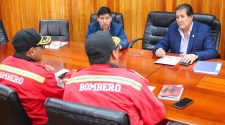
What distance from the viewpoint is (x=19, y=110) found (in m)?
1.85

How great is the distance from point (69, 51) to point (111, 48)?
173 cm

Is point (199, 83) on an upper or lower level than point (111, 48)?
lower

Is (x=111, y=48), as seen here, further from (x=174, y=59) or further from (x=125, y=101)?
(x=174, y=59)

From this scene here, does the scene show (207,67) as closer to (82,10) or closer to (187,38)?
(187,38)

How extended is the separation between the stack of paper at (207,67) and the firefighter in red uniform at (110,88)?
35.5 inches

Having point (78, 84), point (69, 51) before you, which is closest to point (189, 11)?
point (69, 51)

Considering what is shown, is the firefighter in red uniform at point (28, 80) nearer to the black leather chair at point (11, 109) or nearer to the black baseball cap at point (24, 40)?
the black baseball cap at point (24, 40)

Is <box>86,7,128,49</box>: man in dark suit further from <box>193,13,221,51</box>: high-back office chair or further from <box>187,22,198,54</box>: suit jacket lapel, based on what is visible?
<box>193,13,221,51</box>: high-back office chair

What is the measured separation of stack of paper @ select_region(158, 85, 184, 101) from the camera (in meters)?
2.09

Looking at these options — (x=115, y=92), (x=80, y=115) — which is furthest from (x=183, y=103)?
(x=80, y=115)

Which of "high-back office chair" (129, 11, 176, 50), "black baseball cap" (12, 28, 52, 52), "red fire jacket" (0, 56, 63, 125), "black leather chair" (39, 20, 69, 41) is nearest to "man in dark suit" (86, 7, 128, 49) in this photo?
"high-back office chair" (129, 11, 176, 50)

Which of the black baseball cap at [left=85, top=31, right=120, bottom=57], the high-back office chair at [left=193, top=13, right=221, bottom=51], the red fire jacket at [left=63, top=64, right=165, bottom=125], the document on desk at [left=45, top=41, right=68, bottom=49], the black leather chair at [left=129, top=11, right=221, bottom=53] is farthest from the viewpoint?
the black leather chair at [left=129, top=11, right=221, bottom=53]

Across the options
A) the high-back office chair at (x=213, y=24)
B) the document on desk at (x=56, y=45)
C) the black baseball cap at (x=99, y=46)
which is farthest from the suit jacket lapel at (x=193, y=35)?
the black baseball cap at (x=99, y=46)

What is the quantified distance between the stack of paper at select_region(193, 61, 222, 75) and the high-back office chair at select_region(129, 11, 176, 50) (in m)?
1.10
